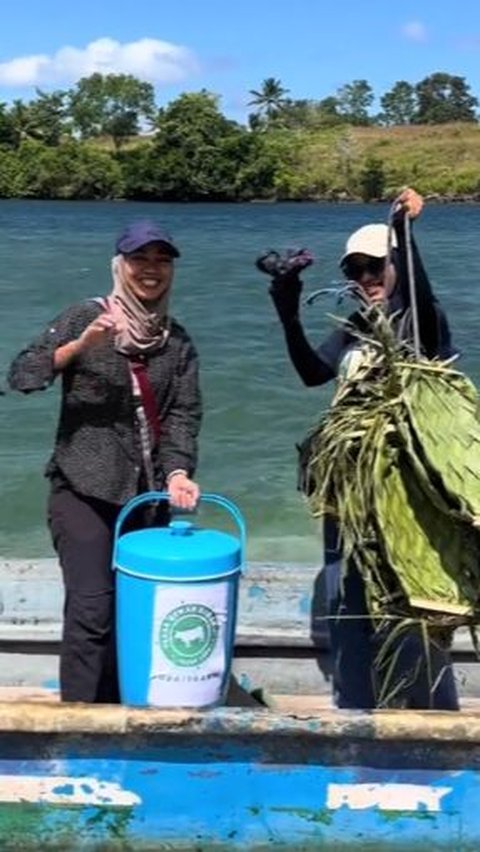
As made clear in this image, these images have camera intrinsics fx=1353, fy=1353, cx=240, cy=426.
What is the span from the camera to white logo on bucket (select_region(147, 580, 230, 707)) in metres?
3.66

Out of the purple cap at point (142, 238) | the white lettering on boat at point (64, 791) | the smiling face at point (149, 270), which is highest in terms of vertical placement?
the purple cap at point (142, 238)

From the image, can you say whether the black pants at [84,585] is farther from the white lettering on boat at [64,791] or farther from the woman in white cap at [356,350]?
the woman in white cap at [356,350]

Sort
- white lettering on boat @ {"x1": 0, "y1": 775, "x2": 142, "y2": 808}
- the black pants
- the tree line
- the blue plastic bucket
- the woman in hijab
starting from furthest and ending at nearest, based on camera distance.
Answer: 1. the tree line
2. the black pants
3. the woman in hijab
4. the blue plastic bucket
5. white lettering on boat @ {"x1": 0, "y1": 775, "x2": 142, "y2": 808}

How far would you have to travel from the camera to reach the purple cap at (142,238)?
3660 mm

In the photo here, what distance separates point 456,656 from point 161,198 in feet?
270

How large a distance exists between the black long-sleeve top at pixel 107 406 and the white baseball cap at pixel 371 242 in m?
0.57

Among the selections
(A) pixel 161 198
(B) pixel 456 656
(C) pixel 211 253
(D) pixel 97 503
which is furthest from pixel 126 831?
(A) pixel 161 198

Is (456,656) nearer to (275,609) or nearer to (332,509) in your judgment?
(275,609)

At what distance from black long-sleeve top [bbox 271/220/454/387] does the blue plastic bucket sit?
66cm

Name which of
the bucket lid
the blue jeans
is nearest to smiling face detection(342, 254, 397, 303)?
→ the blue jeans

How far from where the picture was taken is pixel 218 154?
86.0m

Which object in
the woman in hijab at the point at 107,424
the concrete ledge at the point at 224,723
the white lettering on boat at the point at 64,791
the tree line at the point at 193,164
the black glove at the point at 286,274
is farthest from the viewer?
the tree line at the point at 193,164

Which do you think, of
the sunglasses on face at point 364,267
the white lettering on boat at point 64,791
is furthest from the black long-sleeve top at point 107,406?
the white lettering on boat at point 64,791

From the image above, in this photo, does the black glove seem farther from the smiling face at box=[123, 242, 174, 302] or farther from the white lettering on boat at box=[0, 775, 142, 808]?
the white lettering on boat at box=[0, 775, 142, 808]
